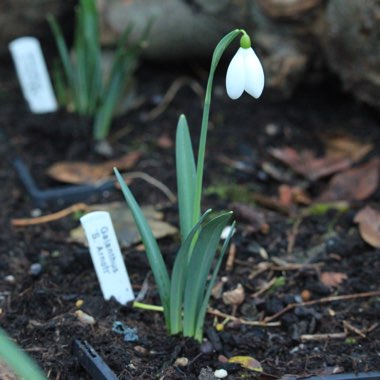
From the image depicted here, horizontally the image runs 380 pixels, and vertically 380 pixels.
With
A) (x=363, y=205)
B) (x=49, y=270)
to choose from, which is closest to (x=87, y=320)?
(x=49, y=270)

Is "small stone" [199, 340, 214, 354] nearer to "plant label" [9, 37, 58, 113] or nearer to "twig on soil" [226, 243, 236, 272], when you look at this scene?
"twig on soil" [226, 243, 236, 272]

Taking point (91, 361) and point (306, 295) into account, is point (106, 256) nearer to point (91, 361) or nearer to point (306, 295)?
point (91, 361)

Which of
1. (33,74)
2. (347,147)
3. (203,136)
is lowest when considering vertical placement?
(347,147)

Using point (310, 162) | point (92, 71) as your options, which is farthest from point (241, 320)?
point (92, 71)

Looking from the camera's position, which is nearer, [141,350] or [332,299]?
[141,350]

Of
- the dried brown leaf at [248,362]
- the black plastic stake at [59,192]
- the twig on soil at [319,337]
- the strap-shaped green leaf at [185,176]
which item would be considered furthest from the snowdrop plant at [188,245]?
the black plastic stake at [59,192]

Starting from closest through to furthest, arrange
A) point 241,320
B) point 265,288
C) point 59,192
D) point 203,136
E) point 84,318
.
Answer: point 203,136 → point 84,318 → point 241,320 → point 265,288 → point 59,192

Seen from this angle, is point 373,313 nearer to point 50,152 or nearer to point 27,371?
point 27,371
